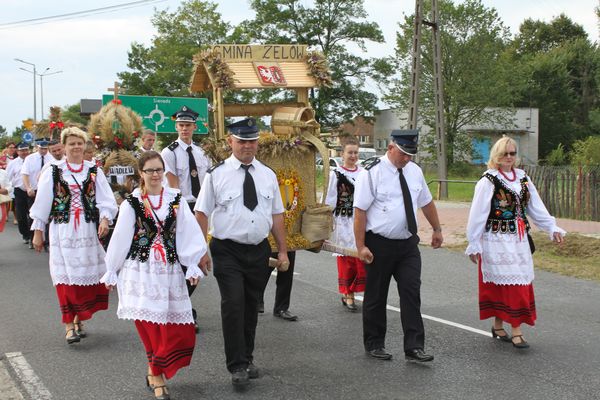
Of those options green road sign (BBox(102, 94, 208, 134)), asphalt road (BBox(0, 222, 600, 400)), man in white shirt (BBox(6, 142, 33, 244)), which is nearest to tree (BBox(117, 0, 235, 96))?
green road sign (BBox(102, 94, 208, 134))

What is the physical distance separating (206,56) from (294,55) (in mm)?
948

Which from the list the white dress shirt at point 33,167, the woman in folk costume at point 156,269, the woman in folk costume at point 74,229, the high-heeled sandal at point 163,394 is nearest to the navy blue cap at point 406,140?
the woman in folk costume at point 156,269

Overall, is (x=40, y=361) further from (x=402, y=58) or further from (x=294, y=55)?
(x=402, y=58)

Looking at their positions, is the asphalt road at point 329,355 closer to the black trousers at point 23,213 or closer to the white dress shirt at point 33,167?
the white dress shirt at point 33,167

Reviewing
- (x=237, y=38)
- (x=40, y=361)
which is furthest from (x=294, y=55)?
(x=237, y=38)

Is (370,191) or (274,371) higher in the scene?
(370,191)

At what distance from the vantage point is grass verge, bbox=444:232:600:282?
11.0 metres

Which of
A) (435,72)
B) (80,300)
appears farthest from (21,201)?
(435,72)

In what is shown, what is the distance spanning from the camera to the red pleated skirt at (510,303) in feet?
22.0

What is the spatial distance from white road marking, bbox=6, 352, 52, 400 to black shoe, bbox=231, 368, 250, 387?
137 centimetres

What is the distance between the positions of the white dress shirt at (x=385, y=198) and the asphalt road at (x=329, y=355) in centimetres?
115

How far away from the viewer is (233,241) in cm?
574

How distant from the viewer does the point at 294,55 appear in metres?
7.58

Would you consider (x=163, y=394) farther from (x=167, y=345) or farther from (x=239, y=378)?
(x=239, y=378)
